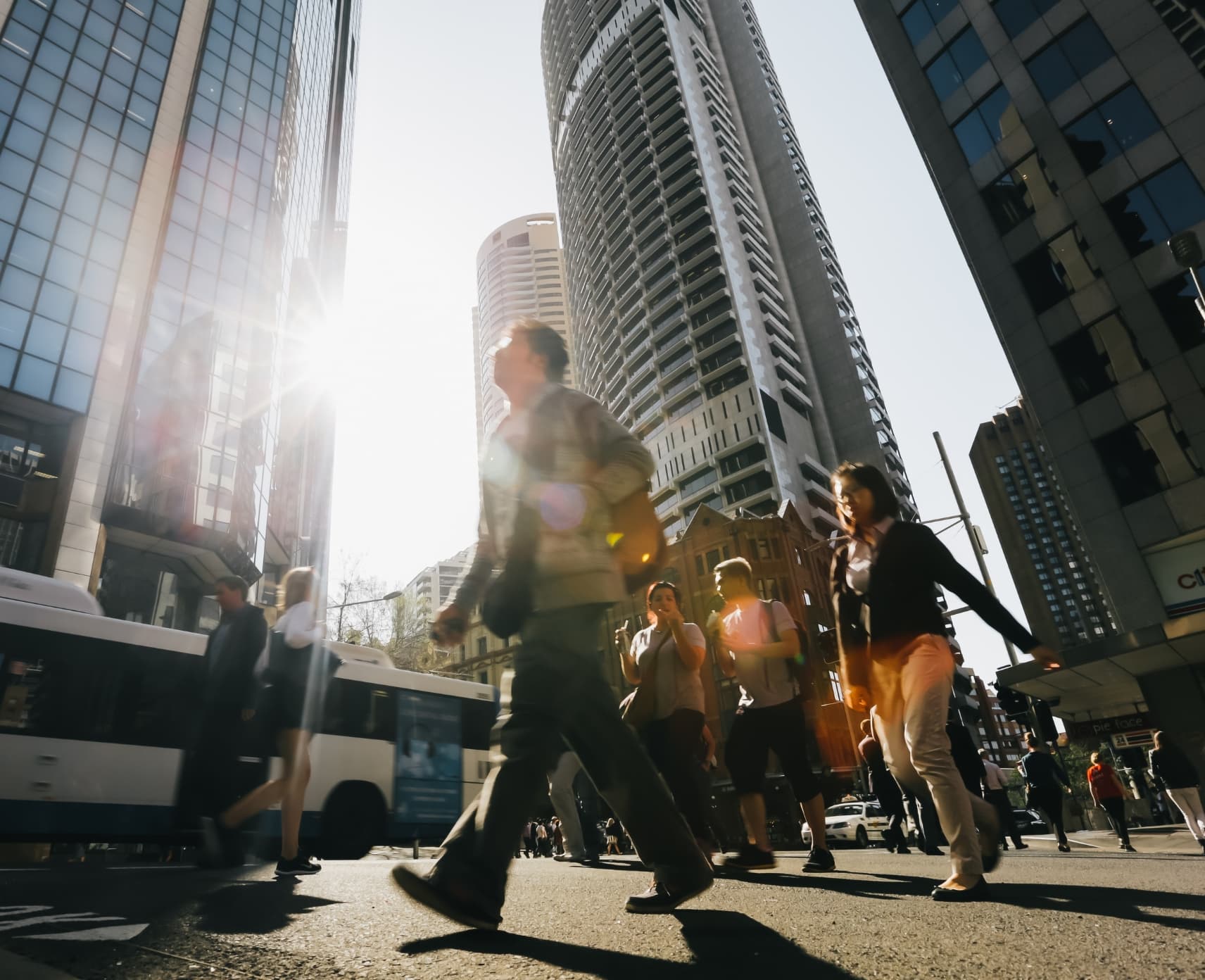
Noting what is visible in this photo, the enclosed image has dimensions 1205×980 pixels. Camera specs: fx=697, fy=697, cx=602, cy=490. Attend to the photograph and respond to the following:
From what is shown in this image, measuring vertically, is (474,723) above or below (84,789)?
above

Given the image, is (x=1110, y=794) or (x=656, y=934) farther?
(x=1110, y=794)

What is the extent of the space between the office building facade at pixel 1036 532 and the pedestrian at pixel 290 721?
4382 inches

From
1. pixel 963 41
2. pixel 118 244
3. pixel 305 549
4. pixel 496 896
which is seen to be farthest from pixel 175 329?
pixel 496 896

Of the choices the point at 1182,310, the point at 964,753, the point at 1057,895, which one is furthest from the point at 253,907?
the point at 1182,310

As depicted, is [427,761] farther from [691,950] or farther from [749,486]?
[749,486]

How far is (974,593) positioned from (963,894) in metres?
1.11

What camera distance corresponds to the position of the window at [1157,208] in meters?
17.5

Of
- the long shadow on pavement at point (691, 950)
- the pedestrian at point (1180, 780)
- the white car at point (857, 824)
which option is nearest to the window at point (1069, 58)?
the pedestrian at point (1180, 780)

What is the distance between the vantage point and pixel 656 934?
1897 millimetres

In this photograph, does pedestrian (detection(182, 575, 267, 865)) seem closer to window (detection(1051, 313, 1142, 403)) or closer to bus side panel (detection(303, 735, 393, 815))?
bus side panel (detection(303, 735, 393, 815))

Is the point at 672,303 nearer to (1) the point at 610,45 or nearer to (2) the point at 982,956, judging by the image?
(1) the point at 610,45

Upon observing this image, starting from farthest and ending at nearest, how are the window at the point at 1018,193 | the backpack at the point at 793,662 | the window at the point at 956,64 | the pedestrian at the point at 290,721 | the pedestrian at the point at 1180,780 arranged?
the window at the point at 956,64, the window at the point at 1018,193, the pedestrian at the point at 1180,780, the pedestrian at the point at 290,721, the backpack at the point at 793,662

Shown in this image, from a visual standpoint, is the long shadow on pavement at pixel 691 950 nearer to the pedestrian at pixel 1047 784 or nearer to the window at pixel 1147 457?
the pedestrian at pixel 1047 784

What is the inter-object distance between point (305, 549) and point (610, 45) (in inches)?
2560
